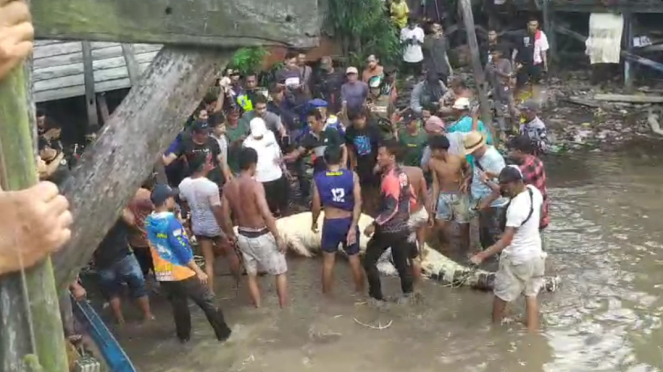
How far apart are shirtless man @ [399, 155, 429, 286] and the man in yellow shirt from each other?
9.15 meters

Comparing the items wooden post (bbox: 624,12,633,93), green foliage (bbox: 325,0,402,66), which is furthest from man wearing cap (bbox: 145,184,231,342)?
wooden post (bbox: 624,12,633,93)

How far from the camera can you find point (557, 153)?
12594 millimetres

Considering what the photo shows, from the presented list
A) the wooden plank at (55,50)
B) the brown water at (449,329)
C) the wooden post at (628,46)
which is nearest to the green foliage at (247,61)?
the wooden plank at (55,50)

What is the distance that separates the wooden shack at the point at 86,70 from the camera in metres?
10.8

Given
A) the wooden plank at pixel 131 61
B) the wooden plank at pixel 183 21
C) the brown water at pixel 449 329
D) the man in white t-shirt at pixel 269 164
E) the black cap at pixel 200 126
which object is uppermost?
the wooden plank at pixel 183 21

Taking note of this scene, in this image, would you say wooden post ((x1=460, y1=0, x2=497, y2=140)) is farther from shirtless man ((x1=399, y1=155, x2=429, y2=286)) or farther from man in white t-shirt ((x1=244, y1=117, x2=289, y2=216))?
shirtless man ((x1=399, y1=155, x2=429, y2=286))

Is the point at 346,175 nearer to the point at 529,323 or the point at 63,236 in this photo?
the point at 529,323

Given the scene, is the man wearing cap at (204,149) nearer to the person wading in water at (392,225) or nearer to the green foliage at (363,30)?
the person wading in water at (392,225)

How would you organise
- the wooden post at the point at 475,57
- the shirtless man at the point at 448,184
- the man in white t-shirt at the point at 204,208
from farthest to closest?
the wooden post at the point at 475,57 → the shirtless man at the point at 448,184 → the man in white t-shirt at the point at 204,208

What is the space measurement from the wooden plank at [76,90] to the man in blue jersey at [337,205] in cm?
437

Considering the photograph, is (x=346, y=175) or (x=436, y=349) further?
(x=346, y=175)

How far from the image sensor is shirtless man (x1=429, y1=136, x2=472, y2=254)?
27.8ft

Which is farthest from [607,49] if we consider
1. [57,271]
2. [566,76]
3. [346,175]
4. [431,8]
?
[57,271]

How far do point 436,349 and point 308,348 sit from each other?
1033 mm
